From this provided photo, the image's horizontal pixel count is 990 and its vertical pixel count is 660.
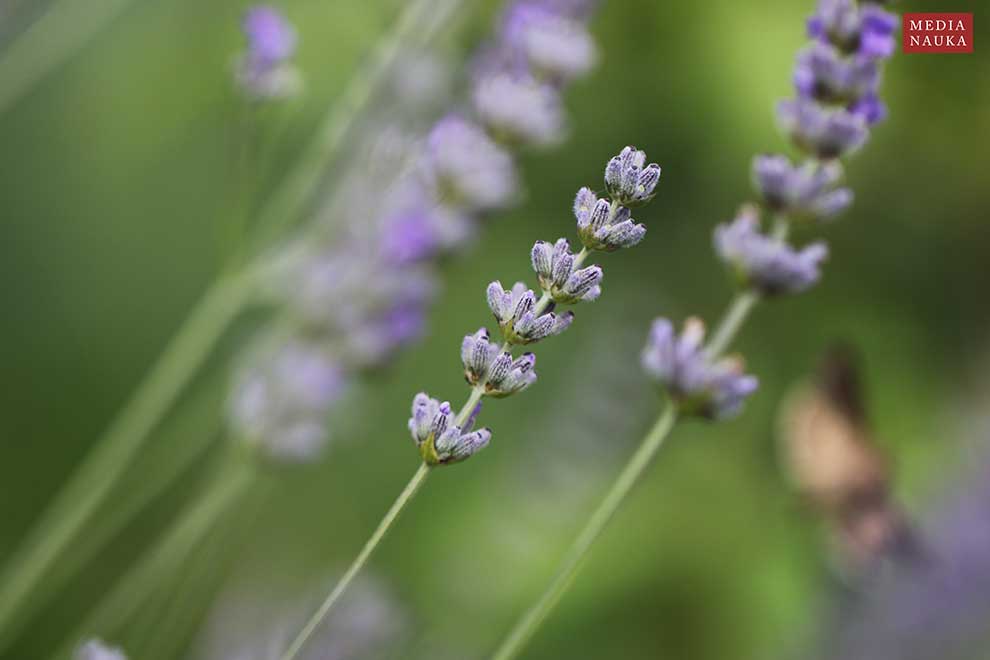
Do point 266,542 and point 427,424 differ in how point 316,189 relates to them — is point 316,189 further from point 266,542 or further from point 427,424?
point 427,424

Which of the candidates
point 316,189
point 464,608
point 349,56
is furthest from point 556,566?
point 349,56

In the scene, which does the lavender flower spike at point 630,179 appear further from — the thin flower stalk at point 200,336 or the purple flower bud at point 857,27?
the thin flower stalk at point 200,336

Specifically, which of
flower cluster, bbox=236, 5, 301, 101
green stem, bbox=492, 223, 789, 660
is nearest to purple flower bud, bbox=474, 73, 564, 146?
flower cluster, bbox=236, 5, 301, 101

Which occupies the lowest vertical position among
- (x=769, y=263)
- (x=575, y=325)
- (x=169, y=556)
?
(x=169, y=556)

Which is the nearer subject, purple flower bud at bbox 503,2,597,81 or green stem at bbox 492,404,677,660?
green stem at bbox 492,404,677,660

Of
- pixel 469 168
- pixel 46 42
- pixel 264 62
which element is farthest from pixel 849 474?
pixel 46 42

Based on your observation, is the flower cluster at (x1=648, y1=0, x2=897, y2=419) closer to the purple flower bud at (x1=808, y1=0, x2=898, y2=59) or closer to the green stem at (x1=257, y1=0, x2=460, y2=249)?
the purple flower bud at (x1=808, y1=0, x2=898, y2=59)

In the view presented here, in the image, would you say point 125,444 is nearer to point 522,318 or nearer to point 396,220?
point 396,220

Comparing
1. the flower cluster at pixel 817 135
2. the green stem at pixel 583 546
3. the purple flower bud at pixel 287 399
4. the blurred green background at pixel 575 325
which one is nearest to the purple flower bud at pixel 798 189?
the flower cluster at pixel 817 135
